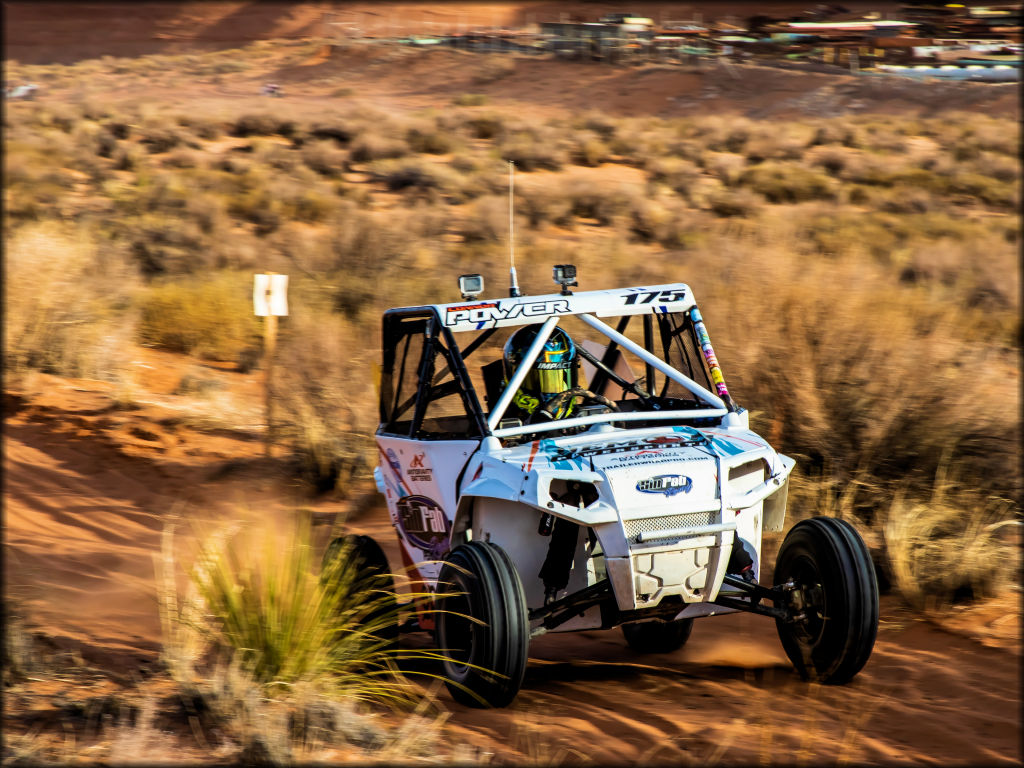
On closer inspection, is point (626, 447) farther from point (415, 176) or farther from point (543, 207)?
point (415, 176)

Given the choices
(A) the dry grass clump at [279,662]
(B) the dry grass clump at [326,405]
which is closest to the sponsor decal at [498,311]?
(A) the dry grass clump at [279,662]

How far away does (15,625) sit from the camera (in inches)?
250

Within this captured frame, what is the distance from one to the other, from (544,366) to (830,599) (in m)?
1.87

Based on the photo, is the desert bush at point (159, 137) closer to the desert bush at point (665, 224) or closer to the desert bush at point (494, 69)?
the desert bush at point (665, 224)

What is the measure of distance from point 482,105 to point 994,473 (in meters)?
45.1

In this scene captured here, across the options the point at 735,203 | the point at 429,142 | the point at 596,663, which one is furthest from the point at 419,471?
the point at 429,142

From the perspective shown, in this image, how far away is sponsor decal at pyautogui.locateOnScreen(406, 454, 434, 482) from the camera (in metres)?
5.83

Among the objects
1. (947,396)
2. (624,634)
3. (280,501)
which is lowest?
(280,501)

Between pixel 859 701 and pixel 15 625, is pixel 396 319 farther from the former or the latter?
pixel 859 701

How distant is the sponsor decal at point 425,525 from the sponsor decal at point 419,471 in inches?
4.4

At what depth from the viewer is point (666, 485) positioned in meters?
4.73

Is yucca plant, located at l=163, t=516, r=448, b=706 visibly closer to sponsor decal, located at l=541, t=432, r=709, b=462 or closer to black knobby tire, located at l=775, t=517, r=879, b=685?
sponsor decal, located at l=541, t=432, r=709, b=462

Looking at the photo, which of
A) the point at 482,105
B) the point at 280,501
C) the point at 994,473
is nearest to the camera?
the point at 994,473

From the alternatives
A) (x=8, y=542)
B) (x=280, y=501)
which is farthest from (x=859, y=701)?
(x=8, y=542)
